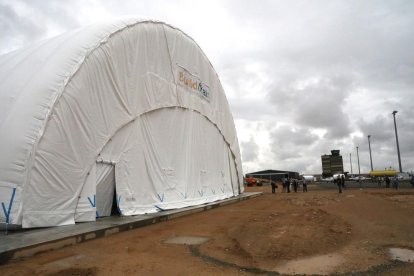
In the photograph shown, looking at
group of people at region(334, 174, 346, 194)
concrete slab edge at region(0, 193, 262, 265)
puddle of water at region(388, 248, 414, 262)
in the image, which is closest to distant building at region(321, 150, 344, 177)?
group of people at region(334, 174, 346, 194)

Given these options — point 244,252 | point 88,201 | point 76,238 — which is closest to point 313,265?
point 244,252

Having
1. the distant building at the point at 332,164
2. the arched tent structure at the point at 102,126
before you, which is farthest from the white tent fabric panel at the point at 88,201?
the distant building at the point at 332,164

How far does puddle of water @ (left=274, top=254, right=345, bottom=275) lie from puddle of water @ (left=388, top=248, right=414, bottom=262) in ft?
3.21

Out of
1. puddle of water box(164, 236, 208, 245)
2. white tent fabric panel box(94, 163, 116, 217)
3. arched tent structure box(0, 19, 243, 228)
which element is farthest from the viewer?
white tent fabric panel box(94, 163, 116, 217)

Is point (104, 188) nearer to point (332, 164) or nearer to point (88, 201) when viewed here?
point (88, 201)

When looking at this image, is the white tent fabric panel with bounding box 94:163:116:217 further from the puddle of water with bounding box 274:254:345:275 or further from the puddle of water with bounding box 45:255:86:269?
the puddle of water with bounding box 274:254:345:275

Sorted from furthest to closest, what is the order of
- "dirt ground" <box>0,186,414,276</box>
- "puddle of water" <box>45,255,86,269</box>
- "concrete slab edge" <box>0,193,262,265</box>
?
"concrete slab edge" <box>0,193,262,265</box>, "puddle of water" <box>45,255,86,269</box>, "dirt ground" <box>0,186,414,276</box>

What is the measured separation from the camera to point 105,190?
12.4m

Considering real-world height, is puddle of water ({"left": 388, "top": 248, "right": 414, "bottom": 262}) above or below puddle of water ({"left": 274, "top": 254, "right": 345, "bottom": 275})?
below

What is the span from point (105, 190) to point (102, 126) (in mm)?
2247

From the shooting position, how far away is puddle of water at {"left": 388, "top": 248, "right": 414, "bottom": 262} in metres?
6.29

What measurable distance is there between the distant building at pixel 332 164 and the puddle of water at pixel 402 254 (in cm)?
6342

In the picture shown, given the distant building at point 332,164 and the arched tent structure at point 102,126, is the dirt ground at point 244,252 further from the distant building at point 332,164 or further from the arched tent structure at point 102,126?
the distant building at point 332,164

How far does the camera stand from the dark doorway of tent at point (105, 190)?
12.0 meters
